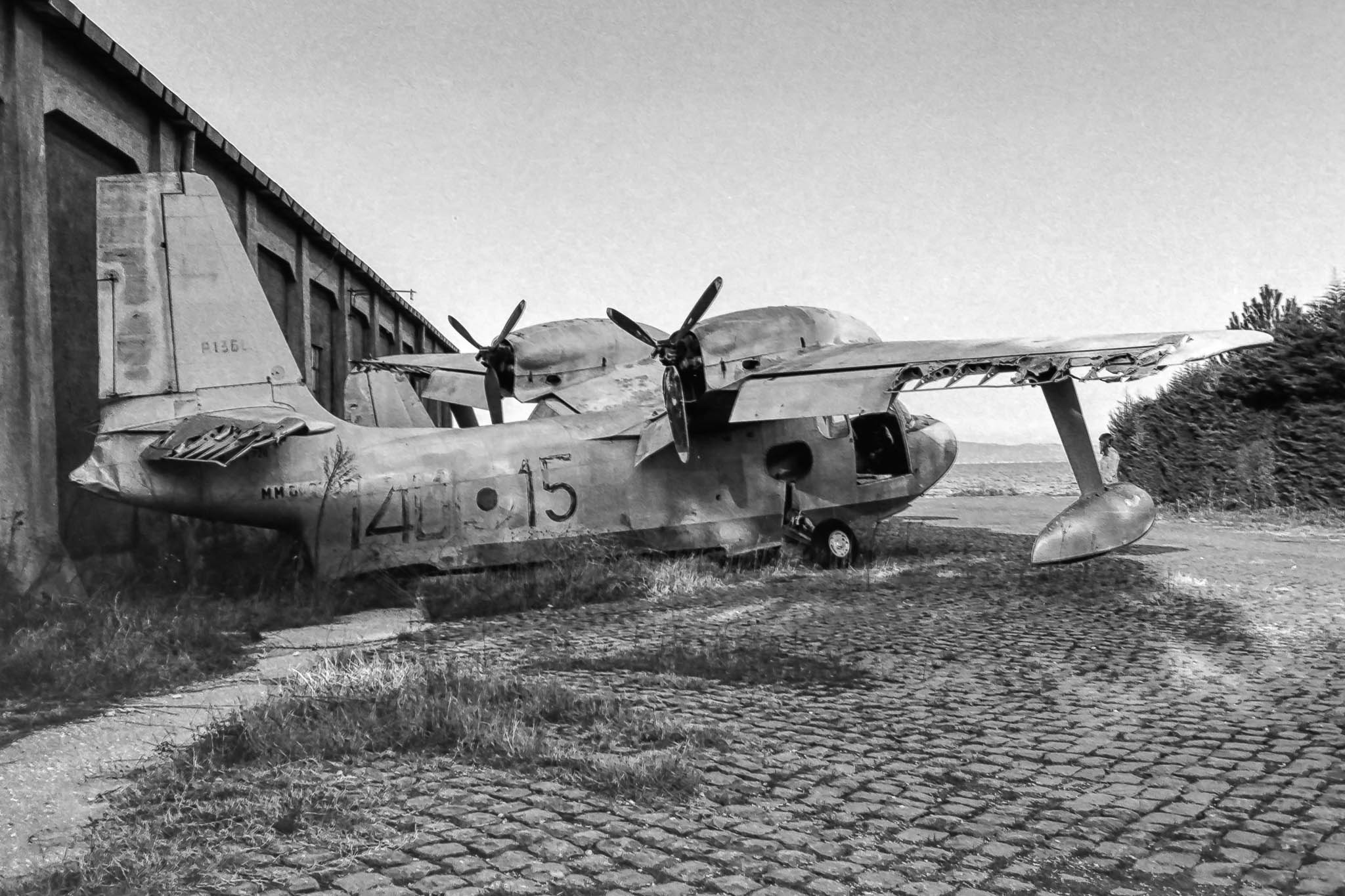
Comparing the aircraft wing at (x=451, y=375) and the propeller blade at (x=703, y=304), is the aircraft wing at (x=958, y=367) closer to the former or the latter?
the propeller blade at (x=703, y=304)

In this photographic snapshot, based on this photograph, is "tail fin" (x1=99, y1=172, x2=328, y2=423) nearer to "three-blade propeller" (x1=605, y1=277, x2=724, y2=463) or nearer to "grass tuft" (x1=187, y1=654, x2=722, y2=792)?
"three-blade propeller" (x1=605, y1=277, x2=724, y2=463)

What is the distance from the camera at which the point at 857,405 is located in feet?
40.8

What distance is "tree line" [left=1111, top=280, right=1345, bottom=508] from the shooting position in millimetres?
22219

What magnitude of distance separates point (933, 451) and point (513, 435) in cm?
766

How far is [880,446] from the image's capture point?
1823 cm

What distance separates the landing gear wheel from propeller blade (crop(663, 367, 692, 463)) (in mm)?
3015

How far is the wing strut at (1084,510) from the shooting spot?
479 inches

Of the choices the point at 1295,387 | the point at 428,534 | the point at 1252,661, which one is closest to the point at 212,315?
the point at 428,534

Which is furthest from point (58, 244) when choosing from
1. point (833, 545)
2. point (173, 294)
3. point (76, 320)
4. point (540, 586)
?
point (833, 545)

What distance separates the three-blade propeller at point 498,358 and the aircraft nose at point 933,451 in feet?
24.3

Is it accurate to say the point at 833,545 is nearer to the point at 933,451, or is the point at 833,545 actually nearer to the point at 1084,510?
the point at 933,451

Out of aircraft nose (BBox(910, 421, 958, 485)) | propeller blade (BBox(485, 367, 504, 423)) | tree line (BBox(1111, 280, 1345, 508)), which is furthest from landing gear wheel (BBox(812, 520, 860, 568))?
tree line (BBox(1111, 280, 1345, 508))

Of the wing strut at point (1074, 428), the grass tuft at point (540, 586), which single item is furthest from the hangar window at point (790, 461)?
the wing strut at point (1074, 428)

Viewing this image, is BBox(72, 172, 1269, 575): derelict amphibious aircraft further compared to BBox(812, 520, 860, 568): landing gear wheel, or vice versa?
BBox(812, 520, 860, 568): landing gear wheel
